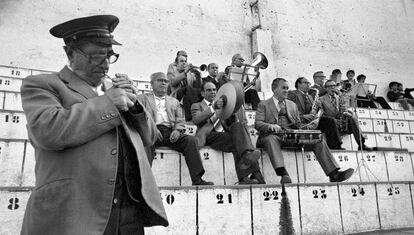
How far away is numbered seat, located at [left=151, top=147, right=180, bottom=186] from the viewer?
3.93 meters

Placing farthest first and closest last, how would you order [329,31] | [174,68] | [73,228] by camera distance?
[329,31] → [174,68] → [73,228]

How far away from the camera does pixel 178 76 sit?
18.6 ft

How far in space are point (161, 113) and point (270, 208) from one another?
1.68m

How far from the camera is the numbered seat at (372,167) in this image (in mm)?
4980

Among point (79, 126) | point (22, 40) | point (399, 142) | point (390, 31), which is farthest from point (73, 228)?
point (390, 31)

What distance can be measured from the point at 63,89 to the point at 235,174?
3156 mm


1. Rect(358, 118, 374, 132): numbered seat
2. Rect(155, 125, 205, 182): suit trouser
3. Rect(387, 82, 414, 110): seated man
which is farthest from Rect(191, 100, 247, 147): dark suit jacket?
Rect(387, 82, 414, 110): seated man

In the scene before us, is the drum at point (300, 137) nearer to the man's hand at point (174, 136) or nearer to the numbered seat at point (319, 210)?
the numbered seat at point (319, 210)

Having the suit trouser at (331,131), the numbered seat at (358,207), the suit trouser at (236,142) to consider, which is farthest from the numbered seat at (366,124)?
the suit trouser at (236,142)

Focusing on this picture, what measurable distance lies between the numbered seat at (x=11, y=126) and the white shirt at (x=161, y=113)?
1.50 m

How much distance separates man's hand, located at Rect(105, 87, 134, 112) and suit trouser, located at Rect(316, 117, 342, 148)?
441 centimetres

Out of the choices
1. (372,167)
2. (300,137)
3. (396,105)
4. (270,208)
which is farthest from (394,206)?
(396,105)

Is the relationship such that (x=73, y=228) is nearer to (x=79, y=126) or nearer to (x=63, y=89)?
(x=79, y=126)

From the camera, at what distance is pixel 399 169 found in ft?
17.2
